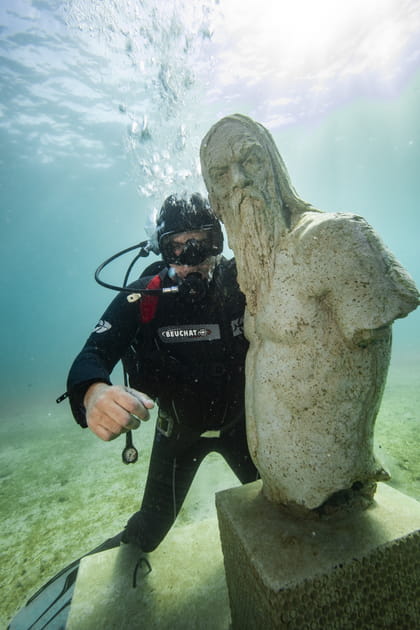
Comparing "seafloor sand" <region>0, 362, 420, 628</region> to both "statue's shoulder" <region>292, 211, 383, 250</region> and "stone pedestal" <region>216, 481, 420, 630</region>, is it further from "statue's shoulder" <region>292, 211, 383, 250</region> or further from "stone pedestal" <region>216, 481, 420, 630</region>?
"statue's shoulder" <region>292, 211, 383, 250</region>

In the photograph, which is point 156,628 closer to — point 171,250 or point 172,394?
point 172,394

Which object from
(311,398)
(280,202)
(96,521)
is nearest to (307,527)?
(311,398)

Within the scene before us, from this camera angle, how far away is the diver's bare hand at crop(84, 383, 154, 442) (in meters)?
1.41

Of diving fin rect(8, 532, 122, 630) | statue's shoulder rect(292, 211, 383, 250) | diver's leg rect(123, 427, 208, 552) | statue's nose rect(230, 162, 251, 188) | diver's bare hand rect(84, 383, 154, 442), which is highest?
statue's nose rect(230, 162, 251, 188)

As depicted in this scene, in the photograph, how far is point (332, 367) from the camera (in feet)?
5.07

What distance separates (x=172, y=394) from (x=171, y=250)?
1266 mm

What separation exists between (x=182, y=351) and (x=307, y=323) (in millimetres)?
1333

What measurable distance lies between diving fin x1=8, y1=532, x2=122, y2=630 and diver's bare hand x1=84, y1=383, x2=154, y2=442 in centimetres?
239

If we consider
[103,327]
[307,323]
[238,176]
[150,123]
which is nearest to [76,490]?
[103,327]

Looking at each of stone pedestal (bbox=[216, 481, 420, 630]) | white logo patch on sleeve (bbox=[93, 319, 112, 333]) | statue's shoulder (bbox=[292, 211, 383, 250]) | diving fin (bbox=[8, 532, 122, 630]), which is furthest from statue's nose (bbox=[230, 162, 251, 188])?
diving fin (bbox=[8, 532, 122, 630])

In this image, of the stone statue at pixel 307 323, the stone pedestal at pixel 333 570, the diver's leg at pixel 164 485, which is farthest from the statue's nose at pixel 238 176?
the diver's leg at pixel 164 485

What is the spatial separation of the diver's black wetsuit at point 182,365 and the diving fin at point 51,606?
0.78m

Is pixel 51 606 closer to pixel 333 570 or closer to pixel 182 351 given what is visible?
pixel 182 351

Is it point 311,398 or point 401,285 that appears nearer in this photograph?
point 401,285
